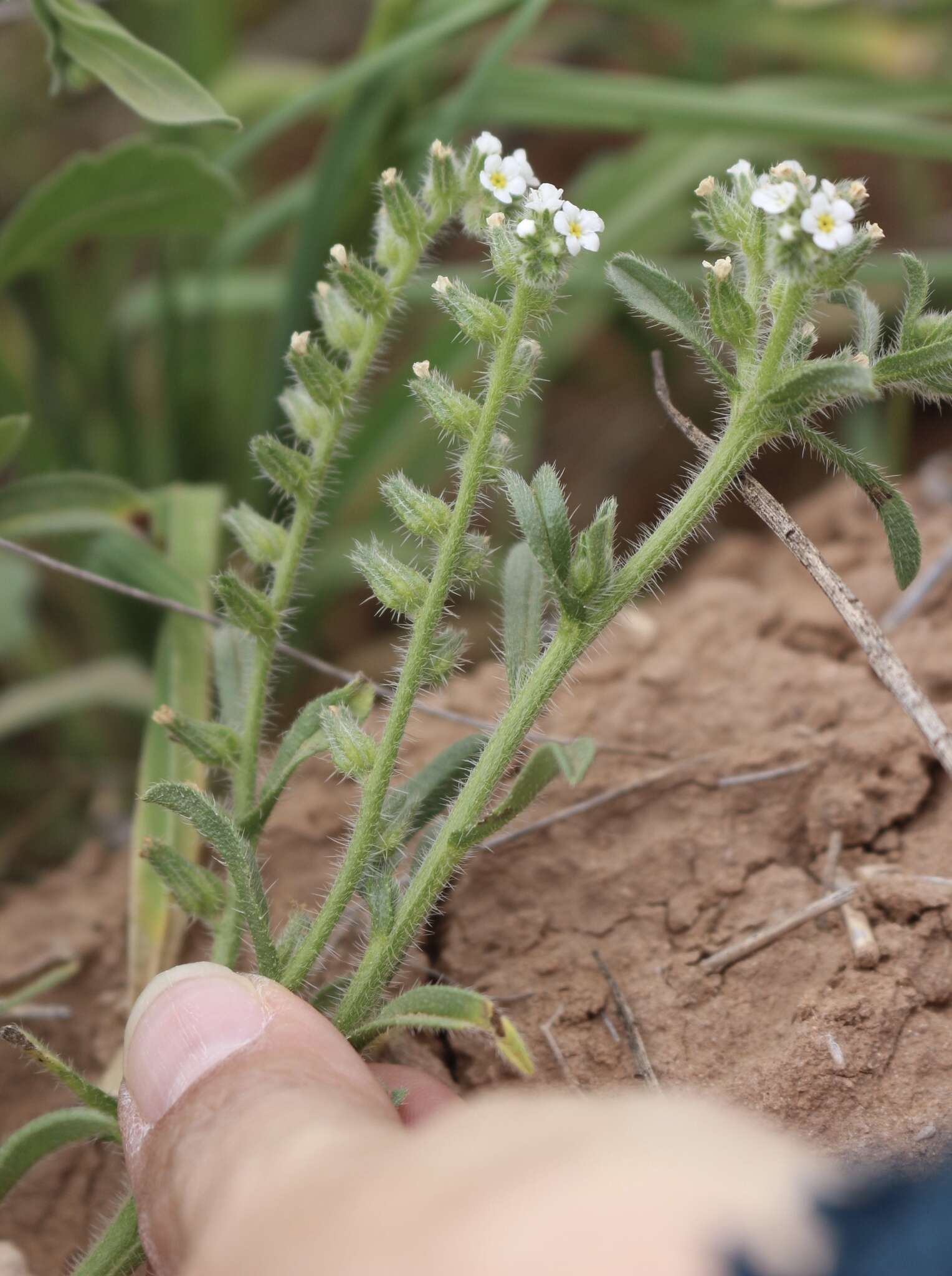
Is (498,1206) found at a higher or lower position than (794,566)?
higher

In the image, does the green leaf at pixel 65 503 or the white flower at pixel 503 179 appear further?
the green leaf at pixel 65 503

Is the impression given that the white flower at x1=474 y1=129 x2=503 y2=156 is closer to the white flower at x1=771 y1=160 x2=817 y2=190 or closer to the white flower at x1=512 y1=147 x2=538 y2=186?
the white flower at x1=512 y1=147 x2=538 y2=186

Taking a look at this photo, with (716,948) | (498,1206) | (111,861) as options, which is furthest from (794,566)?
(498,1206)

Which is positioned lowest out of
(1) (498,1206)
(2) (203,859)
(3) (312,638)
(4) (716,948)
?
(3) (312,638)

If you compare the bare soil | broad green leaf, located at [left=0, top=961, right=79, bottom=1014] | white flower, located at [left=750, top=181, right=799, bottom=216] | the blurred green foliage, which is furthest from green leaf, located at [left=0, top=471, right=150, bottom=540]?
white flower, located at [left=750, top=181, right=799, bottom=216]

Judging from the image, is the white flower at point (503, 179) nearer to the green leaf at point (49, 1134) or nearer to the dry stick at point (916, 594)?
the dry stick at point (916, 594)

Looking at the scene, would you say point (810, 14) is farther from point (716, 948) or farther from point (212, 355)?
point (716, 948)

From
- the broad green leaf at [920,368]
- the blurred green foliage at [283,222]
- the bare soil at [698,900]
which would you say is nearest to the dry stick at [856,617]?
the broad green leaf at [920,368]
